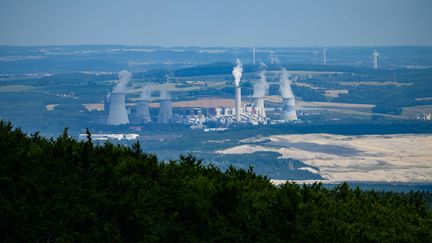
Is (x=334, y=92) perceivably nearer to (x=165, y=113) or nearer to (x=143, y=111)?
(x=143, y=111)

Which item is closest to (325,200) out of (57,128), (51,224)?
(51,224)

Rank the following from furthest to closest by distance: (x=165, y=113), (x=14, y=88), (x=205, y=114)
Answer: (x=14, y=88), (x=205, y=114), (x=165, y=113)

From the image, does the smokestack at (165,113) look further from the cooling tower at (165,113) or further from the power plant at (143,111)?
the power plant at (143,111)

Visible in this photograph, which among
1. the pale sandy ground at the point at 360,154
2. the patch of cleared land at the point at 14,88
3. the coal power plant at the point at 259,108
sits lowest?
the pale sandy ground at the point at 360,154

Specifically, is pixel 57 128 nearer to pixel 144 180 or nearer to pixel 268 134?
pixel 268 134

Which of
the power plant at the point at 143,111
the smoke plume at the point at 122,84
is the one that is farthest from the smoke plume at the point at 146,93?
the power plant at the point at 143,111

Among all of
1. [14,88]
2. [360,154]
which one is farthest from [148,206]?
[14,88]
